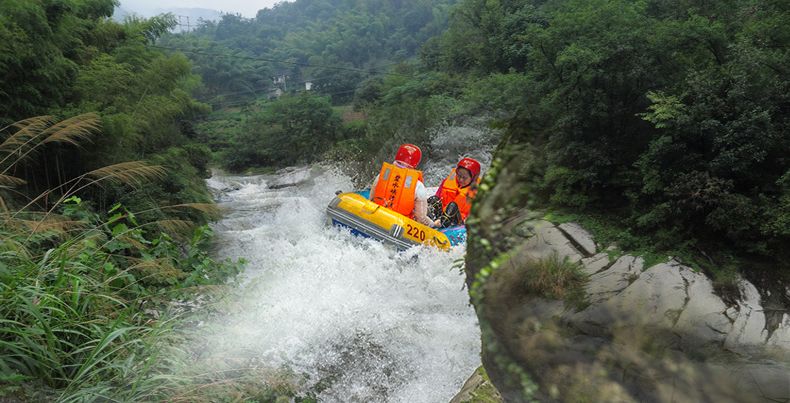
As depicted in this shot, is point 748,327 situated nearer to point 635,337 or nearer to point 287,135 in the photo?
point 635,337

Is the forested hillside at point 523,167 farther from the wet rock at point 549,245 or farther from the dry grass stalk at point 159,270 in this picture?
the wet rock at point 549,245

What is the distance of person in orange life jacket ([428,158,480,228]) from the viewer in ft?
20.5

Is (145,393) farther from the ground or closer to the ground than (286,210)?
farther from the ground

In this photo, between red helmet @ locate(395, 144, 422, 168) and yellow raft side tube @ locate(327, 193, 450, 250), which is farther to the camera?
red helmet @ locate(395, 144, 422, 168)

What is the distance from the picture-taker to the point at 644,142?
431 centimetres

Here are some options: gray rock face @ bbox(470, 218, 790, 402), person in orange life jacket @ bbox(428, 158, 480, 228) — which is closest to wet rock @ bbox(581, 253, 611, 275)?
gray rock face @ bbox(470, 218, 790, 402)

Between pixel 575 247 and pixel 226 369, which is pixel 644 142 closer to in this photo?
pixel 575 247

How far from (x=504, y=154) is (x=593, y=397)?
2570 millimetres

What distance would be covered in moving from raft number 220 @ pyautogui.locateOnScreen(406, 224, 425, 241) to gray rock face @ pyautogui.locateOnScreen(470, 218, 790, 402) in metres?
2.51

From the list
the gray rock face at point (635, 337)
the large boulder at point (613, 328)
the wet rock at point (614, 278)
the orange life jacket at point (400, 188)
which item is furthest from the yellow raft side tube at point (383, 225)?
the wet rock at point (614, 278)

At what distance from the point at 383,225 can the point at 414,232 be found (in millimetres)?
442

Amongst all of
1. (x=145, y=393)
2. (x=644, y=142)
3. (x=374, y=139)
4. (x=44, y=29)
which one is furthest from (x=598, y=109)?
(x=374, y=139)

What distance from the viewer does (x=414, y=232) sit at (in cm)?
637

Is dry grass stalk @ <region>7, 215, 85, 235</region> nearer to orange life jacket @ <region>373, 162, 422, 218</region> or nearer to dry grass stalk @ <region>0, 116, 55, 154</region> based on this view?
dry grass stalk @ <region>0, 116, 55, 154</region>
